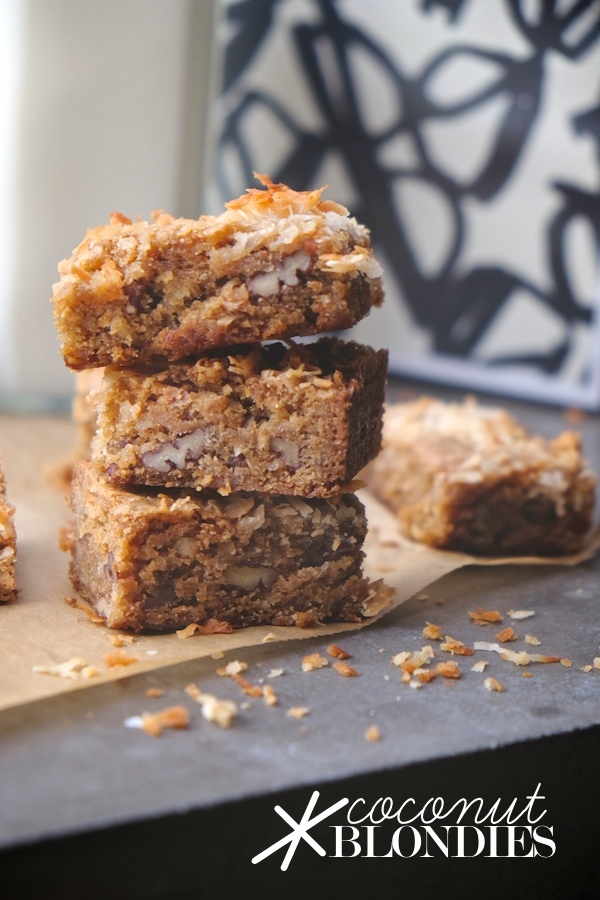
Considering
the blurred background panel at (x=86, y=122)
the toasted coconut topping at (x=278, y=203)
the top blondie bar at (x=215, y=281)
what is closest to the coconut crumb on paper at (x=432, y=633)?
the top blondie bar at (x=215, y=281)

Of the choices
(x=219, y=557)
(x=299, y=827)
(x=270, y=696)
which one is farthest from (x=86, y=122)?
(x=299, y=827)

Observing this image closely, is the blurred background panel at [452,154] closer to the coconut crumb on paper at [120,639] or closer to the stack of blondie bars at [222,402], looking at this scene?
the stack of blondie bars at [222,402]

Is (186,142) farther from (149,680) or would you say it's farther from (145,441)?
(149,680)

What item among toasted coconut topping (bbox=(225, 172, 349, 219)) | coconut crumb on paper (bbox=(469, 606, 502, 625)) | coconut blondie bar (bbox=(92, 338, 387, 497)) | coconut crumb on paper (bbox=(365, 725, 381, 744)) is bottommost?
coconut crumb on paper (bbox=(469, 606, 502, 625))

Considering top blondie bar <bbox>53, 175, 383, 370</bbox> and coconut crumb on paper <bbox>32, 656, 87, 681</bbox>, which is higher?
top blondie bar <bbox>53, 175, 383, 370</bbox>

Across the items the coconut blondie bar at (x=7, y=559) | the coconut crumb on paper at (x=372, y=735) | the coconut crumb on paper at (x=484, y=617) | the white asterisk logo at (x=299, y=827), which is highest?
the coconut blondie bar at (x=7, y=559)

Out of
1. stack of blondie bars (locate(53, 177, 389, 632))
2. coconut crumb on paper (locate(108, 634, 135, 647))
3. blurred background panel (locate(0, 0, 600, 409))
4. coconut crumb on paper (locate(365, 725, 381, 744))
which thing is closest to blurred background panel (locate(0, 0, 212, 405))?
blurred background panel (locate(0, 0, 600, 409))

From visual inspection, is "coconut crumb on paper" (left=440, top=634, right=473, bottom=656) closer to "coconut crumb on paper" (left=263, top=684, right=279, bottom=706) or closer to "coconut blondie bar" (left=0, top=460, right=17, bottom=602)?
"coconut crumb on paper" (left=263, top=684, right=279, bottom=706)

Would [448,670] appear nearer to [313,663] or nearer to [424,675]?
[424,675]
